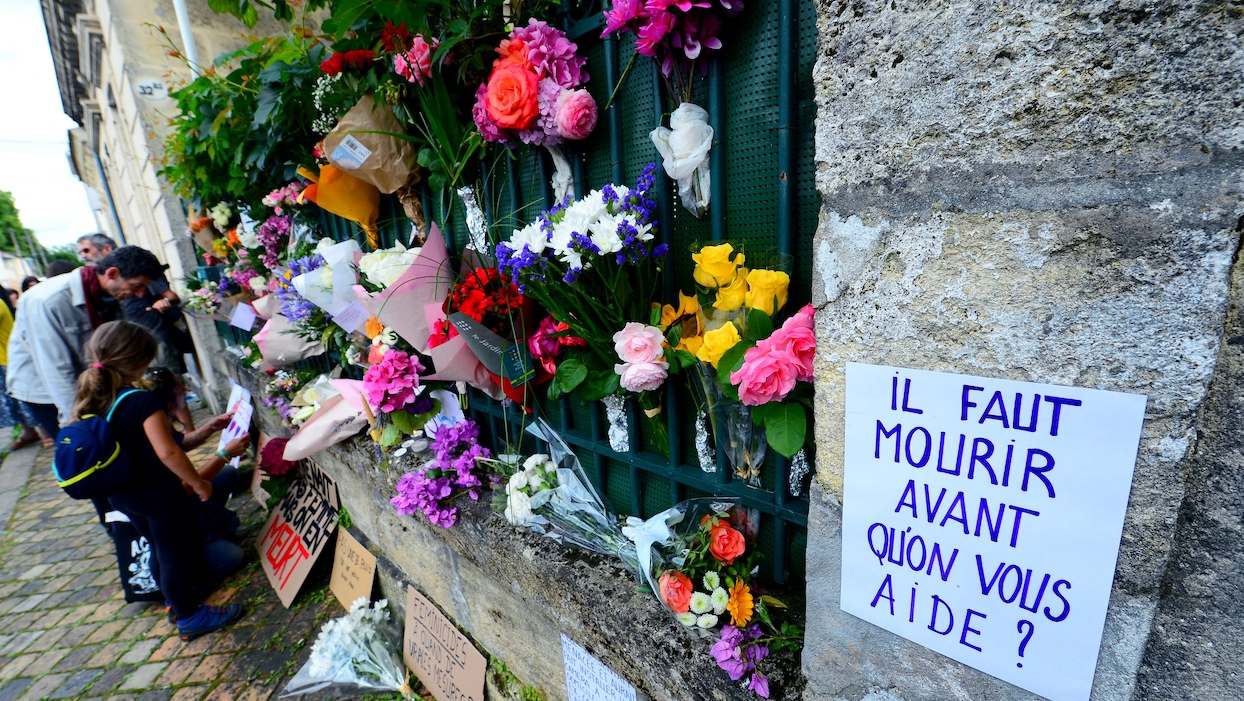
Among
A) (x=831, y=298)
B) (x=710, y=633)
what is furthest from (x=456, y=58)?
(x=710, y=633)

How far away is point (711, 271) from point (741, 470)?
1.71 feet

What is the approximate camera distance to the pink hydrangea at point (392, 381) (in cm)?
213

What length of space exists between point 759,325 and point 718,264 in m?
0.15

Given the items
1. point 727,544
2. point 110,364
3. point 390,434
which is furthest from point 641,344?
point 110,364

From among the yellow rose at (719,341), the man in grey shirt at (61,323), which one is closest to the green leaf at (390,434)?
the yellow rose at (719,341)

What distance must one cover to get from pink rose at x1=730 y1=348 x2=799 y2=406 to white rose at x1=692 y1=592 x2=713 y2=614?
58 cm

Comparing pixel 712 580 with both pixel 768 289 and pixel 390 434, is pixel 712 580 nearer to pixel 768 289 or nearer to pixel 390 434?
pixel 768 289

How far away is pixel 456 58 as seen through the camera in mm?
1622

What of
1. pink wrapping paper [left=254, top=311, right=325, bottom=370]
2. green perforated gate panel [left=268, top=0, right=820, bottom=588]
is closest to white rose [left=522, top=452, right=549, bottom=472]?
green perforated gate panel [left=268, top=0, right=820, bottom=588]

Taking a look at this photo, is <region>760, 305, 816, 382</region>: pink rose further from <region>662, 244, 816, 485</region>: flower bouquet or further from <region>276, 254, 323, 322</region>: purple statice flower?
<region>276, 254, 323, 322</region>: purple statice flower

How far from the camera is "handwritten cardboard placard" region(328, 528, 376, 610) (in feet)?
9.22

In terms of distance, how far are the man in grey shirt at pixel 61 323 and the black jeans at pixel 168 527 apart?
1258mm

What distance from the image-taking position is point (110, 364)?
104 inches

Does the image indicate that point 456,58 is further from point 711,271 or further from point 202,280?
point 202,280
